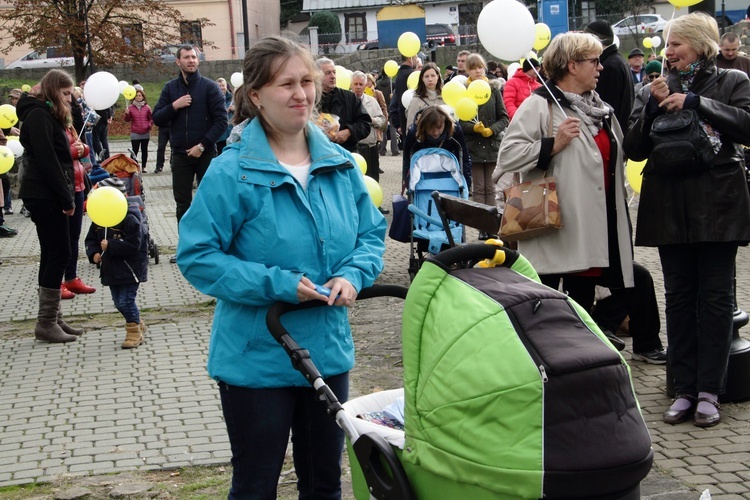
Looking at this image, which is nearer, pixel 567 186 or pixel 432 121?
pixel 567 186

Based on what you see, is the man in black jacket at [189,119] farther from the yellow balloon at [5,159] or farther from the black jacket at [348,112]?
the yellow balloon at [5,159]

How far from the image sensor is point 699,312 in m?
5.58

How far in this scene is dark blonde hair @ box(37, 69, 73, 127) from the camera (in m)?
8.25

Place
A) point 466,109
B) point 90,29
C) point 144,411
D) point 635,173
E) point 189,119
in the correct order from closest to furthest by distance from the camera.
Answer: point 144,411, point 635,173, point 189,119, point 466,109, point 90,29

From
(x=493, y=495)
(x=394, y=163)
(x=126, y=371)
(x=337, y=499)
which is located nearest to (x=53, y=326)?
(x=126, y=371)

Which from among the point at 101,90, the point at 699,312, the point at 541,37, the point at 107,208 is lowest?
the point at 699,312

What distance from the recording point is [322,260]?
11.1 feet

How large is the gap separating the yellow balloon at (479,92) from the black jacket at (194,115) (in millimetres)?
2837

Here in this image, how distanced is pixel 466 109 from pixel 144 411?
6.19 meters

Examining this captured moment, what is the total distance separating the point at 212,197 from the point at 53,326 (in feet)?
18.5

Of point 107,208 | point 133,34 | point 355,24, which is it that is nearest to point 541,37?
point 107,208

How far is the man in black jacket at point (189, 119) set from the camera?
11.1 meters

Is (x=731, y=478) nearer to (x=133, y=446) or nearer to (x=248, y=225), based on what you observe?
(x=248, y=225)

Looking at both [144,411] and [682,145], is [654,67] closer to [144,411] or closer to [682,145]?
[682,145]
